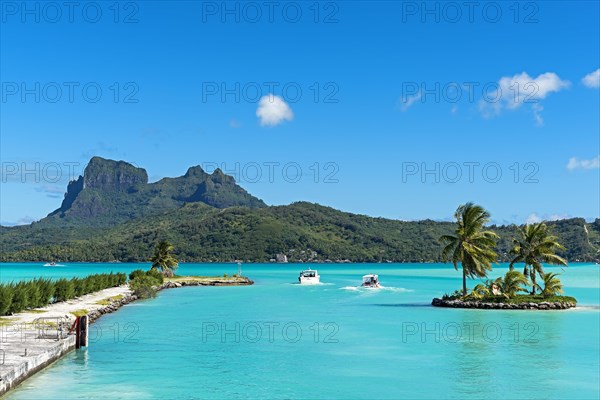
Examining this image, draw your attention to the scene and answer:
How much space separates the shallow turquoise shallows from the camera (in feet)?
91.8

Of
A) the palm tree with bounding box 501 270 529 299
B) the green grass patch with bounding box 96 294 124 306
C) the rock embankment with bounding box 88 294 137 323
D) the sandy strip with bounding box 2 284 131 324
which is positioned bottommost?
the rock embankment with bounding box 88 294 137 323

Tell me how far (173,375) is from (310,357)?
29.7 ft

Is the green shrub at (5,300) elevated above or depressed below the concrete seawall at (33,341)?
above

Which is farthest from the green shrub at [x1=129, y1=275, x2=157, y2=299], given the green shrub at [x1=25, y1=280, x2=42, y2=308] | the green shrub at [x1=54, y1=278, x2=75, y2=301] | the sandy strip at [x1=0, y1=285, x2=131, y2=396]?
the sandy strip at [x1=0, y1=285, x2=131, y2=396]

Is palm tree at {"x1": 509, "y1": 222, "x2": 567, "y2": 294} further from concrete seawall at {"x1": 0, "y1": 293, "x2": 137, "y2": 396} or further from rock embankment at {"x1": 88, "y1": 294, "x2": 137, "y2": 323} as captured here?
concrete seawall at {"x1": 0, "y1": 293, "x2": 137, "y2": 396}

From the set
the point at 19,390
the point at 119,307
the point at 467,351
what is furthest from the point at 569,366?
the point at 119,307

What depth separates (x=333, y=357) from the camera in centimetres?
3669

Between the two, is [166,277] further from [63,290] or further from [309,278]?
[63,290]

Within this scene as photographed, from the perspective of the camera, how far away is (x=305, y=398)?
2675 centimetres

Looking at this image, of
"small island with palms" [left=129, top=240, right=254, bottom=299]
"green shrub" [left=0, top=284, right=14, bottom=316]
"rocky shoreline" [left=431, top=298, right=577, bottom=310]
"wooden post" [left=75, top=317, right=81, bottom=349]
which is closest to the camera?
"wooden post" [left=75, top=317, right=81, bottom=349]

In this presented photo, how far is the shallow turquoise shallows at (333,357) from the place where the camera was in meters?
28.0

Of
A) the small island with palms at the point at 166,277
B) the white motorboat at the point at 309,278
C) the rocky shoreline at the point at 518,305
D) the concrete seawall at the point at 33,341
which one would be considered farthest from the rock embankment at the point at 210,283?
the rocky shoreline at the point at 518,305

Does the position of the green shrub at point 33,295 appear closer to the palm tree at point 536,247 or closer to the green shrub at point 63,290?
the green shrub at point 63,290

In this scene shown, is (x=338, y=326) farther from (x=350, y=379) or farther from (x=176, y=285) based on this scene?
(x=176, y=285)
